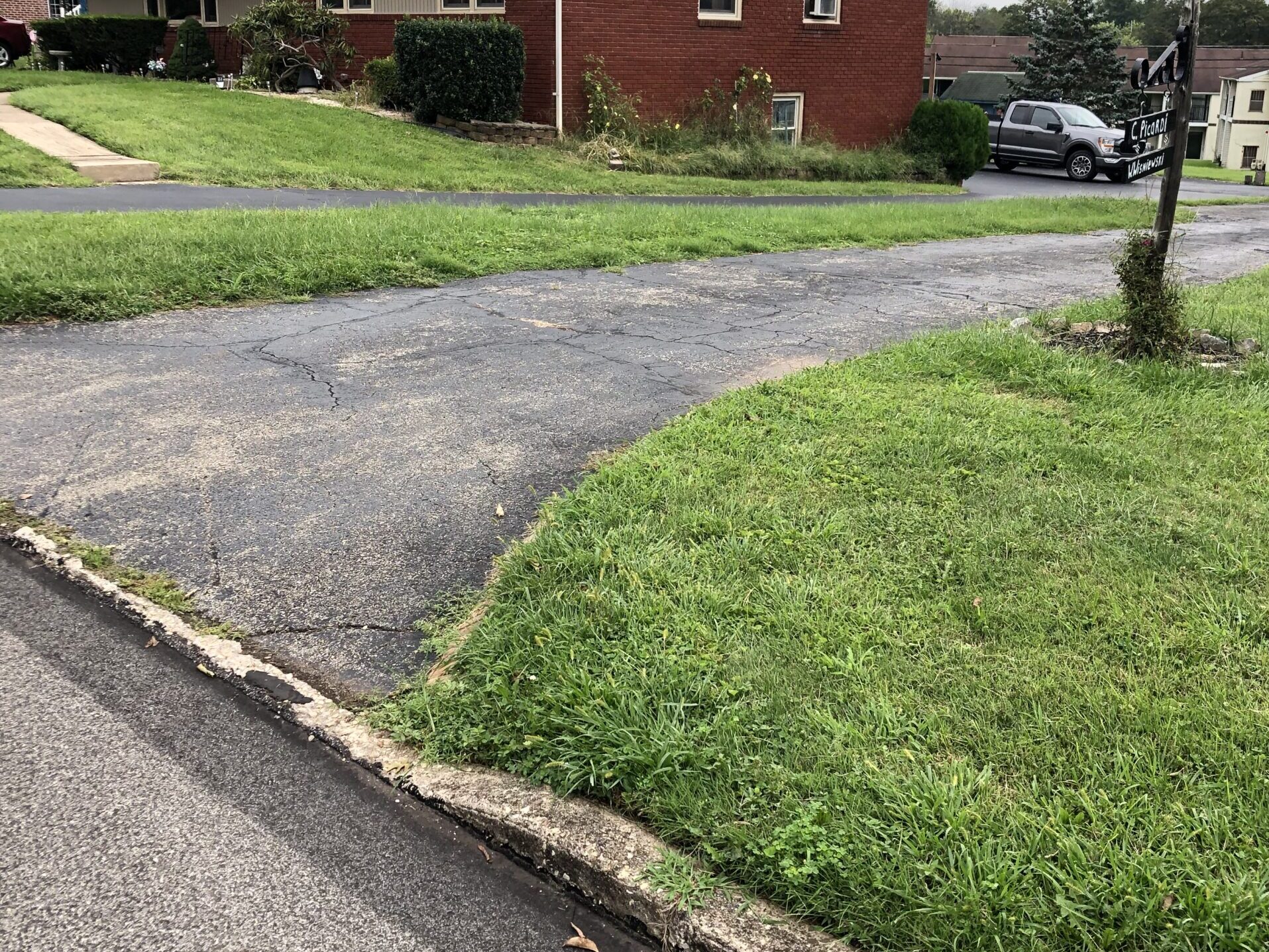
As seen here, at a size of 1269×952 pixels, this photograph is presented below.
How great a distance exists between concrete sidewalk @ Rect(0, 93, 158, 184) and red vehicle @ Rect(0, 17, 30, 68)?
35.7 ft

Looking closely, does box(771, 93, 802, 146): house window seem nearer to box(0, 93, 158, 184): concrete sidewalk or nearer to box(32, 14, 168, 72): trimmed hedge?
box(0, 93, 158, 184): concrete sidewalk

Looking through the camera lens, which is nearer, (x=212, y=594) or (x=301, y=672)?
(x=301, y=672)

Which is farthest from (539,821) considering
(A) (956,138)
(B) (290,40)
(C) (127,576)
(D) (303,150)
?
(A) (956,138)

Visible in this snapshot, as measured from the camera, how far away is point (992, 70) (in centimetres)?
5981

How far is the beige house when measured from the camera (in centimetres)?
6169

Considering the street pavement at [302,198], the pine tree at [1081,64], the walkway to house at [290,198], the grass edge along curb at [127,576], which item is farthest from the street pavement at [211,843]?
the pine tree at [1081,64]

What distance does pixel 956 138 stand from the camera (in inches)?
957

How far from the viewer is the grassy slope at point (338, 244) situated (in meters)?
7.93

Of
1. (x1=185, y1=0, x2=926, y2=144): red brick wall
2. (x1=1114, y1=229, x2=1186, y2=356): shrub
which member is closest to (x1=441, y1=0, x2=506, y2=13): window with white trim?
(x1=185, y1=0, x2=926, y2=144): red brick wall

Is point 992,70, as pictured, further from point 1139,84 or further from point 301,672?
point 301,672

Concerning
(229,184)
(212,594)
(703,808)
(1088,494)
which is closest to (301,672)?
(212,594)

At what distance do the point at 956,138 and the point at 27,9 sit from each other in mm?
29643

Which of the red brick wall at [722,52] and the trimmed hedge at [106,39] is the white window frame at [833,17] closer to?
the red brick wall at [722,52]

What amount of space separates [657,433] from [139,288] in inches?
190
